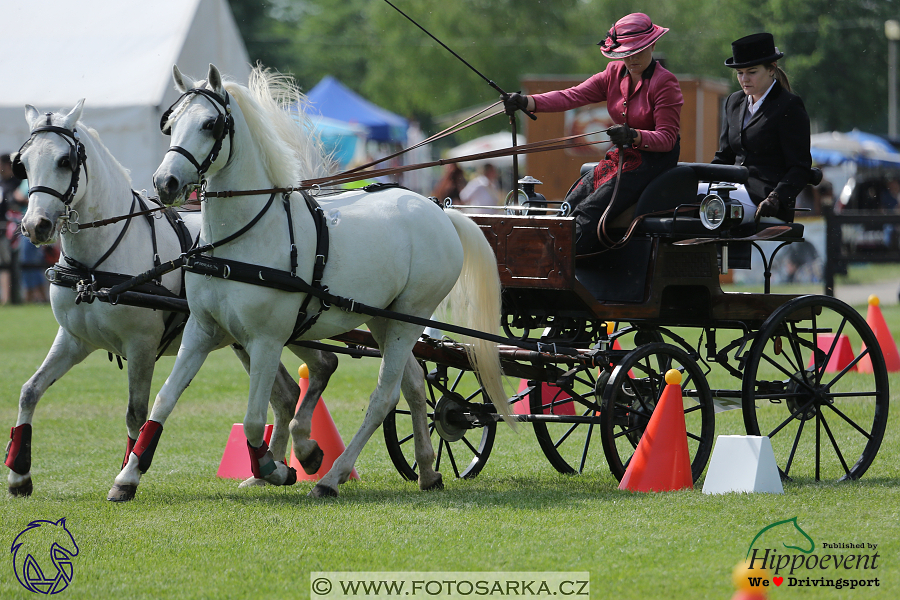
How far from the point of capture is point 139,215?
5961 mm

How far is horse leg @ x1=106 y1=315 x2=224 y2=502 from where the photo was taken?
5.26 m

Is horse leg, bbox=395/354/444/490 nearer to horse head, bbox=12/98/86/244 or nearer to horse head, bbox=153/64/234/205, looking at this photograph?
horse head, bbox=153/64/234/205

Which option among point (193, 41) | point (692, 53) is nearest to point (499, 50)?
point (692, 53)

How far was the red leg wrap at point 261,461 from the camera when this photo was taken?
5.38 metres

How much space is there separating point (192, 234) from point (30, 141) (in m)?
1.17

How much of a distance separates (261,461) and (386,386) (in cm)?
79

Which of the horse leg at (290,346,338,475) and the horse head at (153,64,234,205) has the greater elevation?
the horse head at (153,64,234,205)

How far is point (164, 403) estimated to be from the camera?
526cm

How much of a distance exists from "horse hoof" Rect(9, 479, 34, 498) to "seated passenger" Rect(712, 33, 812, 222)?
422 centimetres

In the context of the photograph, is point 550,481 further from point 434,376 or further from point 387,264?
point 387,264

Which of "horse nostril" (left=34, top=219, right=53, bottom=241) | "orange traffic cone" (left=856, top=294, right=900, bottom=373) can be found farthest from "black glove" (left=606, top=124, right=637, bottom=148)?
A: "orange traffic cone" (left=856, top=294, right=900, bottom=373)

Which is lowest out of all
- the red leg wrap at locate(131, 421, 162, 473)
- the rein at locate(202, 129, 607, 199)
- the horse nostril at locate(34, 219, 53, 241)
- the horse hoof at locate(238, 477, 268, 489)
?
the horse hoof at locate(238, 477, 268, 489)

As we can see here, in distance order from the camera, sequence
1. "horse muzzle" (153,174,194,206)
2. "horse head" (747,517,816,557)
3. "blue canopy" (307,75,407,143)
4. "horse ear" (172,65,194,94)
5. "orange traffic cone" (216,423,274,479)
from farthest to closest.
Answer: "blue canopy" (307,75,407,143) → "orange traffic cone" (216,423,274,479) → "horse ear" (172,65,194,94) → "horse muzzle" (153,174,194,206) → "horse head" (747,517,816,557)

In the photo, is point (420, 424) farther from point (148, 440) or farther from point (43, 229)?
point (43, 229)
